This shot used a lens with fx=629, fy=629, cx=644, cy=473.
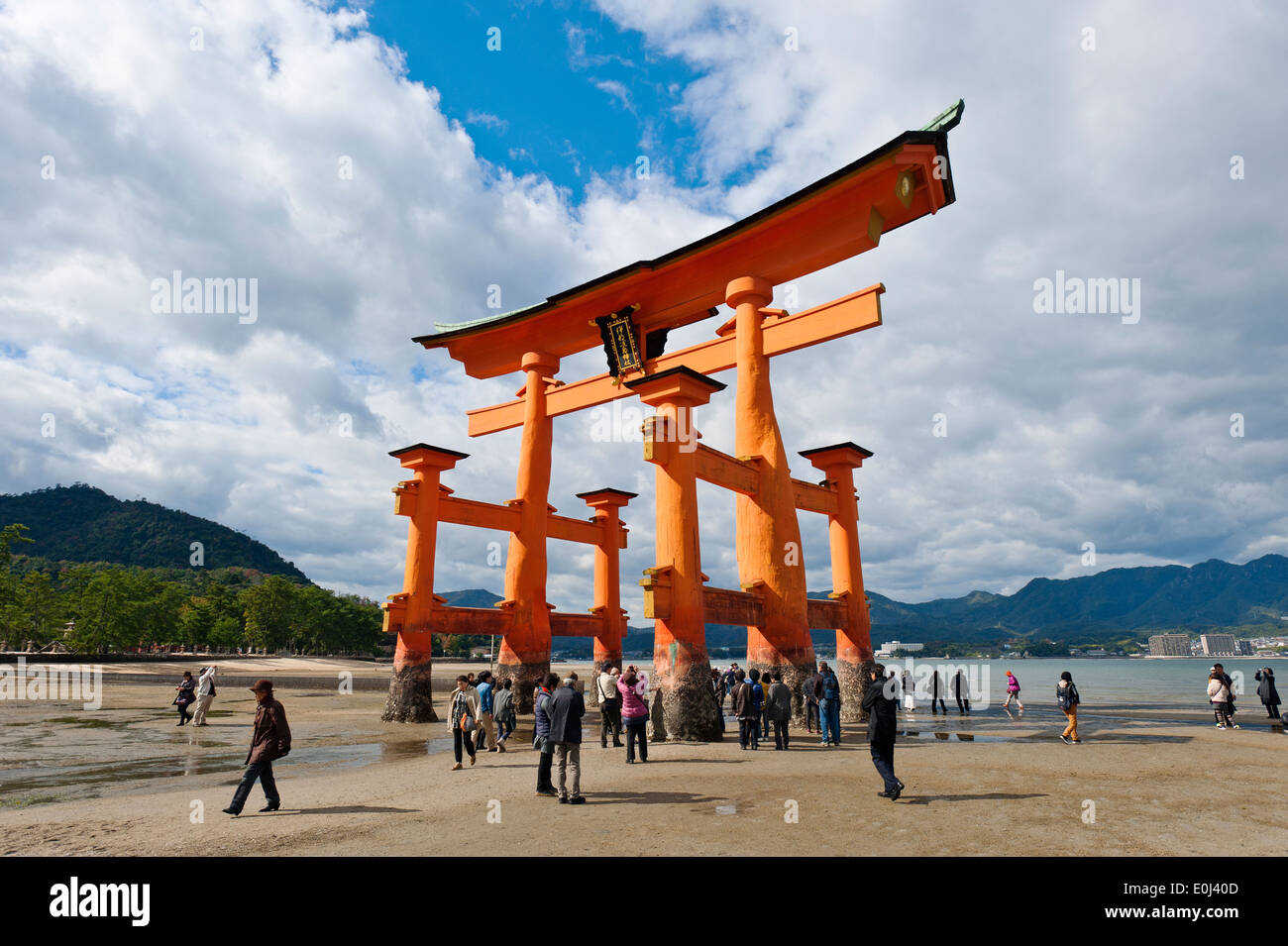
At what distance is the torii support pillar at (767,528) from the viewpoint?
650 inches

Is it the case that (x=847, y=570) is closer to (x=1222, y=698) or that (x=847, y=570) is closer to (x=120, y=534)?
(x=1222, y=698)

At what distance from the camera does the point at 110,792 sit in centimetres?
931

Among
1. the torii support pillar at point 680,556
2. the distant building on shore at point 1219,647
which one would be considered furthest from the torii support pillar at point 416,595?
the distant building on shore at point 1219,647

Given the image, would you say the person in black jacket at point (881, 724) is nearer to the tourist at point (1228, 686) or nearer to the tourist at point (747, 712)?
the tourist at point (747, 712)

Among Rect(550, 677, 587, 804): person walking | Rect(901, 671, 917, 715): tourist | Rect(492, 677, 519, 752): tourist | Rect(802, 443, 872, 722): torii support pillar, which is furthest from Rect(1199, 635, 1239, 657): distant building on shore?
Rect(550, 677, 587, 804): person walking

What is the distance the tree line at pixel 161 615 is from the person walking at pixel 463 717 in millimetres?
38491

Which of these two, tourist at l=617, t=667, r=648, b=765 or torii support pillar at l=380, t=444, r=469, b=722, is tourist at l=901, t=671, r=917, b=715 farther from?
torii support pillar at l=380, t=444, r=469, b=722

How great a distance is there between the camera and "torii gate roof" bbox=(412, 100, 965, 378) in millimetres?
14984

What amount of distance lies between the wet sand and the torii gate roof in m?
12.5

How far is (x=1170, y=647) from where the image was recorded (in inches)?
7028

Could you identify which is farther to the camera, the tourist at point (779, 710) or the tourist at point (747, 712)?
the tourist at point (779, 710)

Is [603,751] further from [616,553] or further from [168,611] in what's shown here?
[168,611]

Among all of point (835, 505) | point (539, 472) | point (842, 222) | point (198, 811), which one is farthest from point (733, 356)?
point (198, 811)

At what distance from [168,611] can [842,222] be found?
7382 centimetres
